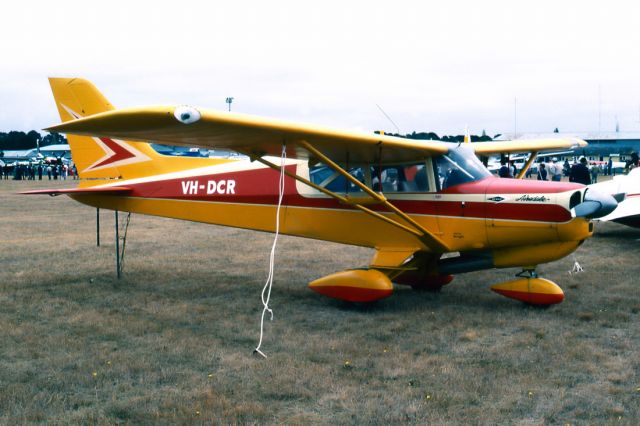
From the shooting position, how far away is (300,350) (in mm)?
5980

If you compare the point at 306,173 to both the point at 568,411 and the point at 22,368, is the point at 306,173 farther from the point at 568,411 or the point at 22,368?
the point at 568,411

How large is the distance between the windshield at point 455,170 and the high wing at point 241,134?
14 centimetres

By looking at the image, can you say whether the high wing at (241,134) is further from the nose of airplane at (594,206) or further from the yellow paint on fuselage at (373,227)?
the nose of airplane at (594,206)

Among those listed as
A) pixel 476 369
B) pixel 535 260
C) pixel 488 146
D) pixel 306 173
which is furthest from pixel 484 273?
pixel 476 369

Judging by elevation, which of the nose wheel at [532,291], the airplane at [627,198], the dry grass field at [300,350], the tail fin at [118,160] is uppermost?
the tail fin at [118,160]

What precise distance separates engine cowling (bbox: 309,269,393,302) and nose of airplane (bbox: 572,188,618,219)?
90.0 inches

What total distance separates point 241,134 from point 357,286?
2390mm

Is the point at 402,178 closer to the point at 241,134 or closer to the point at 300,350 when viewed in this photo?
the point at 241,134

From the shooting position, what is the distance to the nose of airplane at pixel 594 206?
21.5 feet

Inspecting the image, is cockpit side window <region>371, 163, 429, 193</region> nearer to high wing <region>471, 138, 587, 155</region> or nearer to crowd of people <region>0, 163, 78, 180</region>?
high wing <region>471, 138, 587, 155</region>

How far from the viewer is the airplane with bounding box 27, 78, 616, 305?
256 inches

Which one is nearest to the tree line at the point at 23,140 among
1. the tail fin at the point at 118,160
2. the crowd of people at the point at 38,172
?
the crowd of people at the point at 38,172

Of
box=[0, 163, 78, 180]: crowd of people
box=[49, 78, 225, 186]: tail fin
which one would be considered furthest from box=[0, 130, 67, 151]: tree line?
box=[49, 78, 225, 186]: tail fin

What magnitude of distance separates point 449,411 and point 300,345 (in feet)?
6.73
